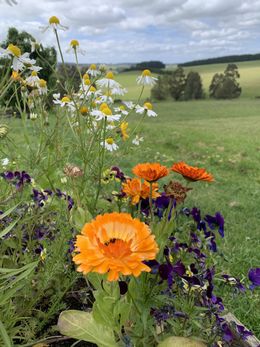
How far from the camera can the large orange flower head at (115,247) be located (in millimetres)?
787

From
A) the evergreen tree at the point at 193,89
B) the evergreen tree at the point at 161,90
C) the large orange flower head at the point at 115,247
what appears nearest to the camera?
the large orange flower head at the point at 115,247

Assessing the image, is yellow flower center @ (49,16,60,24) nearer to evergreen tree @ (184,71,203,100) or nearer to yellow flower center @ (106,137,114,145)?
yellow flower center @ (106,137,114,145)

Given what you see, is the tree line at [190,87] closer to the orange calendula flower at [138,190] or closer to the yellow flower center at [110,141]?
the yellow flower center at [110,141]

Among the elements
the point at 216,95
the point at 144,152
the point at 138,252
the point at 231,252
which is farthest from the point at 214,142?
the point at 216,95

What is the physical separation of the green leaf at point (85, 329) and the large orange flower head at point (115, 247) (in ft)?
1.39

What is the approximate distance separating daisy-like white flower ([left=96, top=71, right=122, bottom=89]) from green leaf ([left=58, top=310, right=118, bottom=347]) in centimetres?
114

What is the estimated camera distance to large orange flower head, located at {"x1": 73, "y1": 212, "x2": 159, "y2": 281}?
787 millimetres

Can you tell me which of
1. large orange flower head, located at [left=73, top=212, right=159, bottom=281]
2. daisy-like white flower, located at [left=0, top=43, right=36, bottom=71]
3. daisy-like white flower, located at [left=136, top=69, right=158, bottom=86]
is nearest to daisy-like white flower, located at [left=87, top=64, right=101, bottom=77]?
daisy-like white flower, located at [left=136, top=69, right=158, bottom=86]

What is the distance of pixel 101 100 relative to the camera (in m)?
2.09

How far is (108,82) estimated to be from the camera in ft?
6.46

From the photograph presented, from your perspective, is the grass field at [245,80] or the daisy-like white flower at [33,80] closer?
the daisy-like white flower at [33,80]

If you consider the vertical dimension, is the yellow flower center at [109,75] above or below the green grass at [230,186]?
above

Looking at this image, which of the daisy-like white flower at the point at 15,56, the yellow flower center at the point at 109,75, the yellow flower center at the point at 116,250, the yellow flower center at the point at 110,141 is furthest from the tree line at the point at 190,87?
the yellow flower center at the point at 116,250

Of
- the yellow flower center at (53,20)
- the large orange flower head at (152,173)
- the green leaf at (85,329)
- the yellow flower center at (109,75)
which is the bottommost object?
the green leaf at (85,329)
